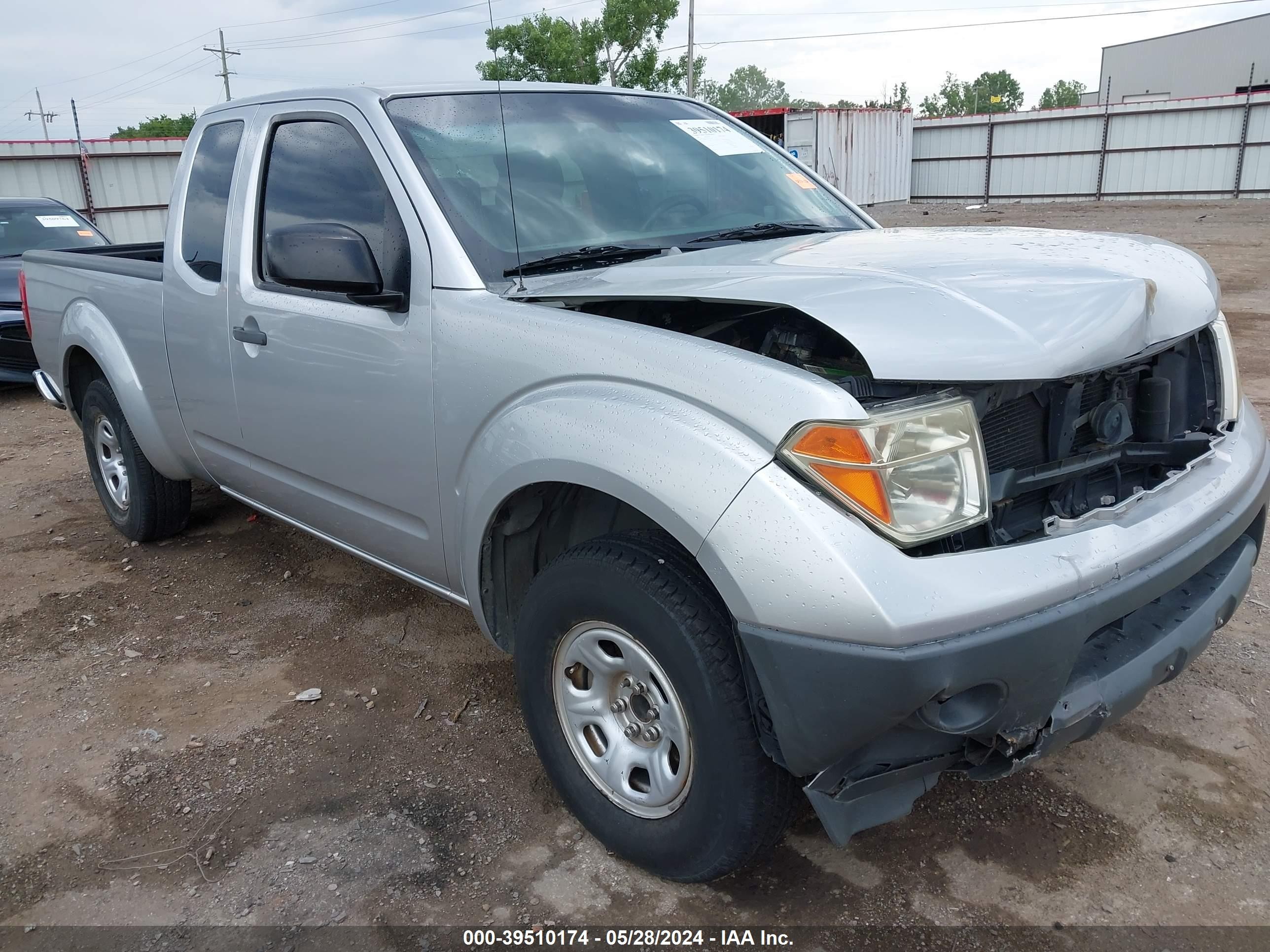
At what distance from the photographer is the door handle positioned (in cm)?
324

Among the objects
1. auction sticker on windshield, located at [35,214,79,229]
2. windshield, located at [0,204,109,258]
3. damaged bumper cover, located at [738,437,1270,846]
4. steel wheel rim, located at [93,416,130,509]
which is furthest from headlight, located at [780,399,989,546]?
auction sticker on windshield, located at [35,214,79,229]

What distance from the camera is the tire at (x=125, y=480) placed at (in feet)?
14.9

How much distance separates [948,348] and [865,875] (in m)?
1.30

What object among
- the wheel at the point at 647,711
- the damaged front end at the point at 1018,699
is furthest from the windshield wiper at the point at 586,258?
the damaged front end at the point at 1018,699

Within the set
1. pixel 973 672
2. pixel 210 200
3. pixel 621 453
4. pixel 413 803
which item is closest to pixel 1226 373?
pixel 973 672

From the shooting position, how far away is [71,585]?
446 cm

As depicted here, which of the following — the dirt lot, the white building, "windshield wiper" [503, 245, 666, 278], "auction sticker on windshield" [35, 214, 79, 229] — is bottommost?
the dirt lot

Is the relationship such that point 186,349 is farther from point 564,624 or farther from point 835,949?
point 835,949

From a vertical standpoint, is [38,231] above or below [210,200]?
below

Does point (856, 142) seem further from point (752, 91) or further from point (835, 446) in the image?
point (752, 91)

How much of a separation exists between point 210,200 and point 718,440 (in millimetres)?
2694

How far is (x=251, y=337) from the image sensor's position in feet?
10.8

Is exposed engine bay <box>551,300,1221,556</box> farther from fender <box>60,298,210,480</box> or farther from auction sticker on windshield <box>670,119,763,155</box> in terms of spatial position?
fender <box>60,298,210,480</box>

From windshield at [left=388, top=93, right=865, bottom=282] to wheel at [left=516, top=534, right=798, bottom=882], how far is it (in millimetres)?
941
